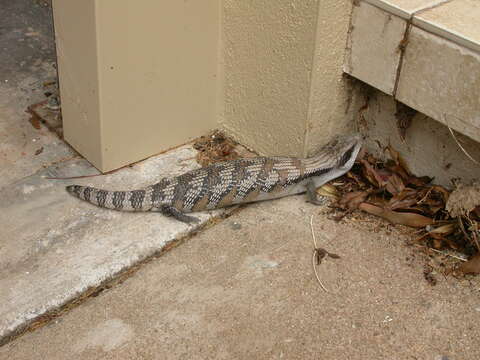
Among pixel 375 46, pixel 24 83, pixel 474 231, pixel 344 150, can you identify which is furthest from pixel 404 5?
pixel 24 83

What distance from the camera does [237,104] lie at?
222 inches

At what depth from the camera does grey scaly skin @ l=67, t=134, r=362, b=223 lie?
499 cm

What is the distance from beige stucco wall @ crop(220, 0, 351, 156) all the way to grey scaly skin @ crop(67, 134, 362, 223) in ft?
0.58

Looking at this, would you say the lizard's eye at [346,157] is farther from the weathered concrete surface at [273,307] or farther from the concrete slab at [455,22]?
the concrete slab at [455,22]

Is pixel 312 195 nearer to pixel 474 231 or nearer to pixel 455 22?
pixel 474 231

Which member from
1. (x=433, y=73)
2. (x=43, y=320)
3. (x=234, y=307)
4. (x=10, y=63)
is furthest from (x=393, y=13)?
(x=10, y=63)

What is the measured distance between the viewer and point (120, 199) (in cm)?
495

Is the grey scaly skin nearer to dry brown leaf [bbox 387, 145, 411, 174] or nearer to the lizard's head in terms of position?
the lizard's head

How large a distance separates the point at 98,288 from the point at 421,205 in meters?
2.29

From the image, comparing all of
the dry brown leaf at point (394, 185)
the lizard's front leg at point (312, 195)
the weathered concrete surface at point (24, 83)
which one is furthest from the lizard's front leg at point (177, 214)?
the dry brown leaf at point (394, 185)

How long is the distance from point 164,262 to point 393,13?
2214 mm

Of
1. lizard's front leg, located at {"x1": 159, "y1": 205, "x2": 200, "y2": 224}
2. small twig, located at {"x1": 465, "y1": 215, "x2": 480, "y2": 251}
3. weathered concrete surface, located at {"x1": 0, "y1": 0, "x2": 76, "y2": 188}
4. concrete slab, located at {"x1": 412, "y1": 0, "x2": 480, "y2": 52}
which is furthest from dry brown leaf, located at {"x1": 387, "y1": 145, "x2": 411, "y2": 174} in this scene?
weathered concrete surface, located at {"x1": 0, "y1": 0, "x2": 76, "y2": 188}

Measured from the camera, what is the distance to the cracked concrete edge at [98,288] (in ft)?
13.6

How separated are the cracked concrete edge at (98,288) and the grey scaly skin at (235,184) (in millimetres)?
98
